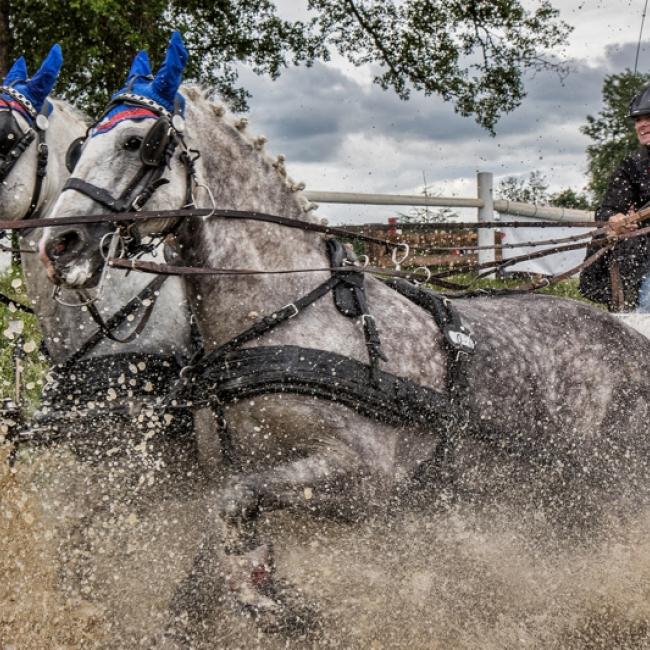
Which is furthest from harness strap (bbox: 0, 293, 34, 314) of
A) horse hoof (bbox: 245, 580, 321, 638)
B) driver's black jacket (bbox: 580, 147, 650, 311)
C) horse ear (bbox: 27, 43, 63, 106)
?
driver's black jacket (bbox: 580, 147, 650, 311)

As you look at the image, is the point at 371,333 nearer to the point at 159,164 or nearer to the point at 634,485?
the point at 159,164

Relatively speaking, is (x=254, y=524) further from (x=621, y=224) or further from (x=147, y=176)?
(x=621, y=224)

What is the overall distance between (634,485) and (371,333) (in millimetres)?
1792

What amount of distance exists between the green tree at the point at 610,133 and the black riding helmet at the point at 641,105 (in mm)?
27124

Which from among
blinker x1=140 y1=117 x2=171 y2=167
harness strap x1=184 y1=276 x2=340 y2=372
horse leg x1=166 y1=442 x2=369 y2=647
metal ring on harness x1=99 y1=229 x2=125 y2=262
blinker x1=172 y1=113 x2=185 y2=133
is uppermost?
blinker x1=172 y1=113 x2=185 y2=133

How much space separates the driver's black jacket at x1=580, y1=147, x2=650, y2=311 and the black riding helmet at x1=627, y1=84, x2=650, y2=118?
14.9 inches

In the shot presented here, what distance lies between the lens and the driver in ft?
19.2

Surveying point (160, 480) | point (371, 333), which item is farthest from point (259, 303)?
point (160, 480)

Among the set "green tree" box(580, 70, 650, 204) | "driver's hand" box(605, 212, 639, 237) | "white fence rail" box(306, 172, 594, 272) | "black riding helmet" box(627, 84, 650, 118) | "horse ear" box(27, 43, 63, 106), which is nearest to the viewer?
"horse ear" box(27, 43, 63, 106)

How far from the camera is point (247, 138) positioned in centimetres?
371

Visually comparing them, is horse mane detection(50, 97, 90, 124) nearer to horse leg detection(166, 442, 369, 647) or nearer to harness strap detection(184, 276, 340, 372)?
harness strap detection(184, 276, 340, 372)

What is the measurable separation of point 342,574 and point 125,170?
5.71 feet

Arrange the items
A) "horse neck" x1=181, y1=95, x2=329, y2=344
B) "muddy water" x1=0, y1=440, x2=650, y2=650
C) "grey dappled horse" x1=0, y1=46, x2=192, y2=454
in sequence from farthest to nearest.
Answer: "grey dappled horse" x1=0, y1=46, x2=192, y2=454 → "muddy water" x1=0, y1=440, x2=650, y2=650 → "horse neck" x1=181, y1=95, x2=329, y2=344

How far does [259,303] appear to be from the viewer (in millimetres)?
3576
